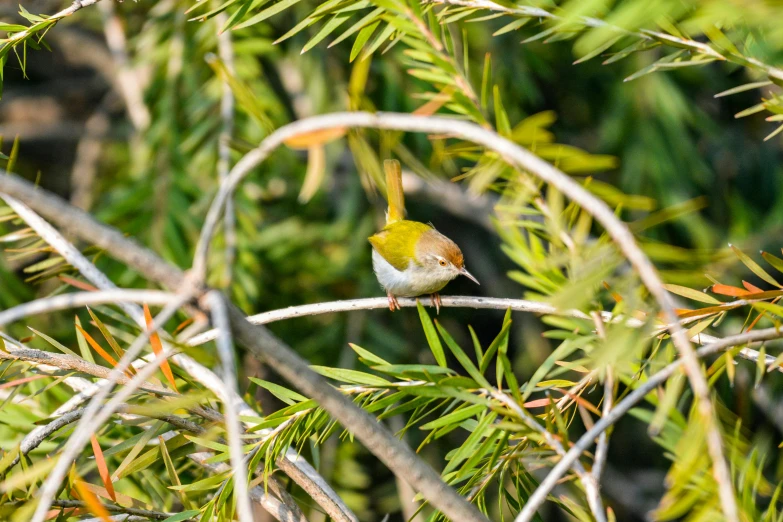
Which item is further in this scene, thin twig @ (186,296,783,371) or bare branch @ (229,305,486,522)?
thin twig @ (186,296,783,371)

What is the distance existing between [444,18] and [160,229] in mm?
1738

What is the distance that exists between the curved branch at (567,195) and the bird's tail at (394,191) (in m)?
0.93

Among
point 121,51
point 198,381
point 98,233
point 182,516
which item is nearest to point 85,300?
point 98,233

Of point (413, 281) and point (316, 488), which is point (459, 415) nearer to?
point (316, 488)

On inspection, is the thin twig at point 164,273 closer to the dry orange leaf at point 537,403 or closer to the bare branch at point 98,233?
the bare branch at point 98,233

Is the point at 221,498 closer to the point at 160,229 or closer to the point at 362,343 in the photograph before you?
the point at 160,229

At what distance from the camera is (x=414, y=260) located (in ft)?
9.88

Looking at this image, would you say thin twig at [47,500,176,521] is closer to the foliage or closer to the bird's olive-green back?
the foliage

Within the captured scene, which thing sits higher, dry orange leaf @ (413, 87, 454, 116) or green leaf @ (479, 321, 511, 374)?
dry orange leaf @ (413, 87, 454, 116)

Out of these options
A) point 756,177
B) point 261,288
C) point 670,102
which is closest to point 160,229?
point 261,288

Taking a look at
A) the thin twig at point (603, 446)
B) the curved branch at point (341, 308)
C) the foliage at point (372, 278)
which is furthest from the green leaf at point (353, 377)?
the thin twig at point (603, 446)

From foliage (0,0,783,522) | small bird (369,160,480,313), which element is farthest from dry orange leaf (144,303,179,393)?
small bird (369,160,480,313)

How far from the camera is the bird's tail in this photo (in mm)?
2354

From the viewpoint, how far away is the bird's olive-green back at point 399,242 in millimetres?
3023
